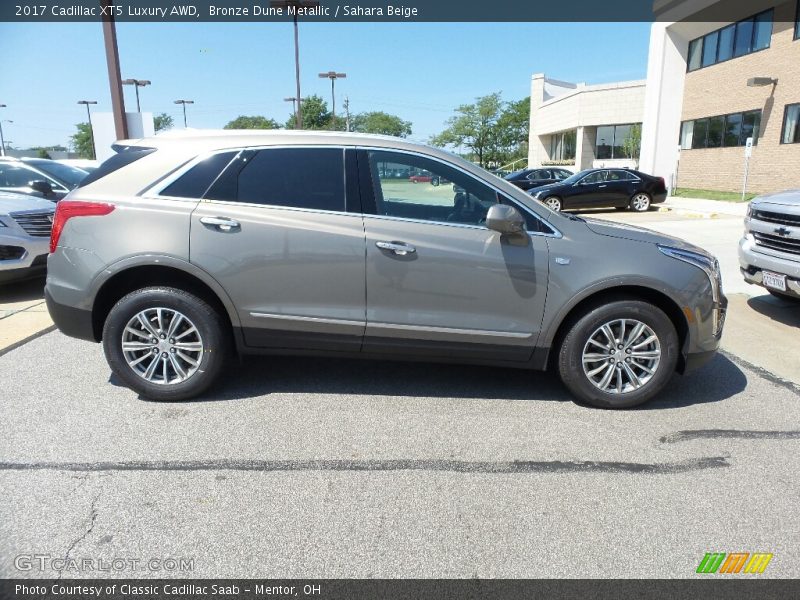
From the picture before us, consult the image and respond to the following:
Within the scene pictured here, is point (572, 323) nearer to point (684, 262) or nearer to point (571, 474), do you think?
point (684, 262)

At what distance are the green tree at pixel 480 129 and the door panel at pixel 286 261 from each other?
194 ft

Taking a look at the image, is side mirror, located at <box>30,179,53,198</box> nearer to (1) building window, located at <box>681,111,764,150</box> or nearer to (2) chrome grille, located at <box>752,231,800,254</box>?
(2) chrome grille, located at <box>752,231,800,254</box>

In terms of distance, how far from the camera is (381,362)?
176 inches

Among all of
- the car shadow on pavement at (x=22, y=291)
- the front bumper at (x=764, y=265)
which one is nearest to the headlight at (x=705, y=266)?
the front bumper at (x=764, y=265)

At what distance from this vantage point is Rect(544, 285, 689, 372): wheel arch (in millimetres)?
3596

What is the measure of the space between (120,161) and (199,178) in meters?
0.69

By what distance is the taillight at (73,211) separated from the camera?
11.6ft

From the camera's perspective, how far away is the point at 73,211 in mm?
3564

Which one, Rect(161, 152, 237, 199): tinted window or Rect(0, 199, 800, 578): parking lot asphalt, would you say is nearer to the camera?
Rect(0, 199, 800, 578): parking lot asphalt

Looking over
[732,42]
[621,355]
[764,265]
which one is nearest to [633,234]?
[621,355]

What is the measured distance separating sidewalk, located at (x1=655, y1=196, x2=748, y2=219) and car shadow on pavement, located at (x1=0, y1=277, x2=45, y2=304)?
16.7 metres

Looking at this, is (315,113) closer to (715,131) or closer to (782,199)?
(715,131)

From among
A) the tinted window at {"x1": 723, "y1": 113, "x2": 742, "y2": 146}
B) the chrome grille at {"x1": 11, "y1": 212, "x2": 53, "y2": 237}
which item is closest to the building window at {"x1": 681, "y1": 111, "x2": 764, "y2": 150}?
the tinted window at {"x1": 723, "y1": 113, "x2": 742, "y2": 146}

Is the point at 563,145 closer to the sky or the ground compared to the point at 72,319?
closer to the sky
